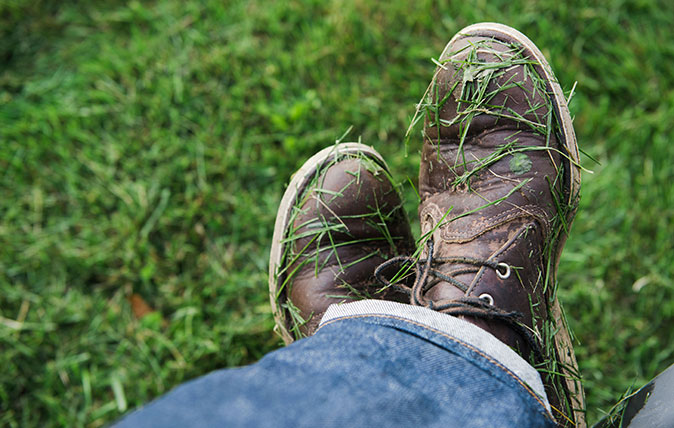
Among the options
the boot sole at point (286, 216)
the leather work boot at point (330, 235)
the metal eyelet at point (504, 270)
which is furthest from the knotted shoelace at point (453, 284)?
the boot sole at point (286, 216)

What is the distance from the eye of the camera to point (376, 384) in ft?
2.77

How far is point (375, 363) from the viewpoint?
34.9 inches

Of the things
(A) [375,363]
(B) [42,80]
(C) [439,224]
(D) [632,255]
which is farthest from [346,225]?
(B) [42,80]

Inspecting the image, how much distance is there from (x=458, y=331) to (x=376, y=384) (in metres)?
0.23

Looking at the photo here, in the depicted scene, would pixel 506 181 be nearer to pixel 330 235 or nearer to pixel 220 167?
pixel 330 235

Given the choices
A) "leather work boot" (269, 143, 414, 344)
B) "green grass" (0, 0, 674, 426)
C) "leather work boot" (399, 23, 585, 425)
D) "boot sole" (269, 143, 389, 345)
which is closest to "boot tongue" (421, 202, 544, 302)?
"leather work boot" (399, 23, 585, 425)

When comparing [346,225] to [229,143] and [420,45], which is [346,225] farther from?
[420,45]

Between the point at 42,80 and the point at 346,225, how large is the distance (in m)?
1.54

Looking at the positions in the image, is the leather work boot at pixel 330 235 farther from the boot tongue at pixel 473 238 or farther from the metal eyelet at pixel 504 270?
the metal eyelet at pixel 504 270

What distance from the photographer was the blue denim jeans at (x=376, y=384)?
0.78m

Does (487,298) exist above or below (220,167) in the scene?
below

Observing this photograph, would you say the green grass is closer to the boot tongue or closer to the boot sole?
the boot sole

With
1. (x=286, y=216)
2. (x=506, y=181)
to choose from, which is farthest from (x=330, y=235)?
(x=506, y=181)

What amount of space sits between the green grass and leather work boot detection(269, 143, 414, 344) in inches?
13.0
